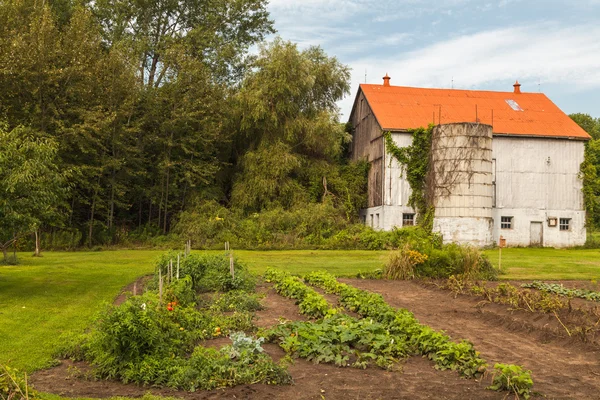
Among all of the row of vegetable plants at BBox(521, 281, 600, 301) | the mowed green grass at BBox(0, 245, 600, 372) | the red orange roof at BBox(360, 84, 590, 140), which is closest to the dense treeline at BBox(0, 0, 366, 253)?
the red orange roof at BBox(360, 84, 590, 140)

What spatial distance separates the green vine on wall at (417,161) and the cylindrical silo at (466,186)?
195 cm

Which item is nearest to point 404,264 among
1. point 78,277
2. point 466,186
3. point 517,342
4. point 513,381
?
point 517,342

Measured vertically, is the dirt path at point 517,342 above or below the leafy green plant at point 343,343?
below

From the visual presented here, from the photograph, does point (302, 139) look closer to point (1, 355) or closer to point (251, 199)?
point (251, 199)

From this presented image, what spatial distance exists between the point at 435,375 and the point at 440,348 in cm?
82

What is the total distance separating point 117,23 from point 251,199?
15.3 meters

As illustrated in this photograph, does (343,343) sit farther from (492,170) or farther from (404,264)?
(492,170)

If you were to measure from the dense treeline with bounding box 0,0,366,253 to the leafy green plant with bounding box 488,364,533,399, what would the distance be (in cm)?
2505

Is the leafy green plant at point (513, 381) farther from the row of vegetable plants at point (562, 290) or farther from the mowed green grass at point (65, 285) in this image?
the row of vegetable plants at point (562, 290)

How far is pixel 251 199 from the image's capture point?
36625mm

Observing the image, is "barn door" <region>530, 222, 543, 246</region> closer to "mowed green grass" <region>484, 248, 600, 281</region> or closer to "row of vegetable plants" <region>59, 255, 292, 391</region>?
"mowed green grass" <region>484, 248, 600, 281</region>

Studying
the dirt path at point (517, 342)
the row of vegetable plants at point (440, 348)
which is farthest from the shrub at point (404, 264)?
the row of vegetable plants at point (440, 348)

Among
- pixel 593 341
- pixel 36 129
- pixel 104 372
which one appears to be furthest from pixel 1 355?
pixel 36 129

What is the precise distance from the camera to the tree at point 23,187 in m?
13.6
